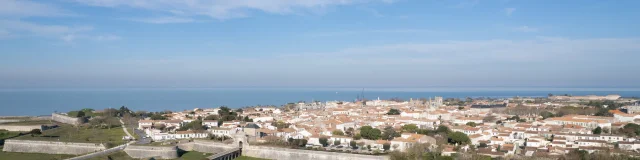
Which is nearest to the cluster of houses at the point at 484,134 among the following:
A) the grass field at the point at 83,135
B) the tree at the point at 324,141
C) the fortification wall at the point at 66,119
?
the tree at the point at 324,141

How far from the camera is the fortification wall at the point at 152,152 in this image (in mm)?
26016

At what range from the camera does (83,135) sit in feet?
109

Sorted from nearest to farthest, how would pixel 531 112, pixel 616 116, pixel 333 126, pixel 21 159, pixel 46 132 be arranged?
1. pixel 21 159
2. pixel 46 132
3. pixel 333 126
4. pixel 616 116
5. pixel 531 112

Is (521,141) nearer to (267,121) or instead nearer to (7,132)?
(267,121)

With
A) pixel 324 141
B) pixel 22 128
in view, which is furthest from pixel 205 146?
pixel 22 128

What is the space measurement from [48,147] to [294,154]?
13672 millimetres

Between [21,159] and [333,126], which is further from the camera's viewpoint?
[333,126]

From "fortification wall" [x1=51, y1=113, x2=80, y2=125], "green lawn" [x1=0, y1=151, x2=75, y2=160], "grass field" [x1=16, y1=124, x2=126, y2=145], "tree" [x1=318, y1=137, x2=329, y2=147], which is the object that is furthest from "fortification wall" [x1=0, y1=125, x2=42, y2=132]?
"tree" [x1=318, y1=137, x2=329, y2=147]

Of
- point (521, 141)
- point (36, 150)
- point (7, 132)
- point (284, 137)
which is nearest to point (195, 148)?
point (284, 137)

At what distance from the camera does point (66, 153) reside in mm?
27703

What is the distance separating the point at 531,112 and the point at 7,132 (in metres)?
47.2

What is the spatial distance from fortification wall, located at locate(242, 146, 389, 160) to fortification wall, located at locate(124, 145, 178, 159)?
423cm

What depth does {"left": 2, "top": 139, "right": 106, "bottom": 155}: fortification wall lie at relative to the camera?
27639 millimetres

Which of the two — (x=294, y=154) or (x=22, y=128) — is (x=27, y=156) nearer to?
(x=22, y=128)
